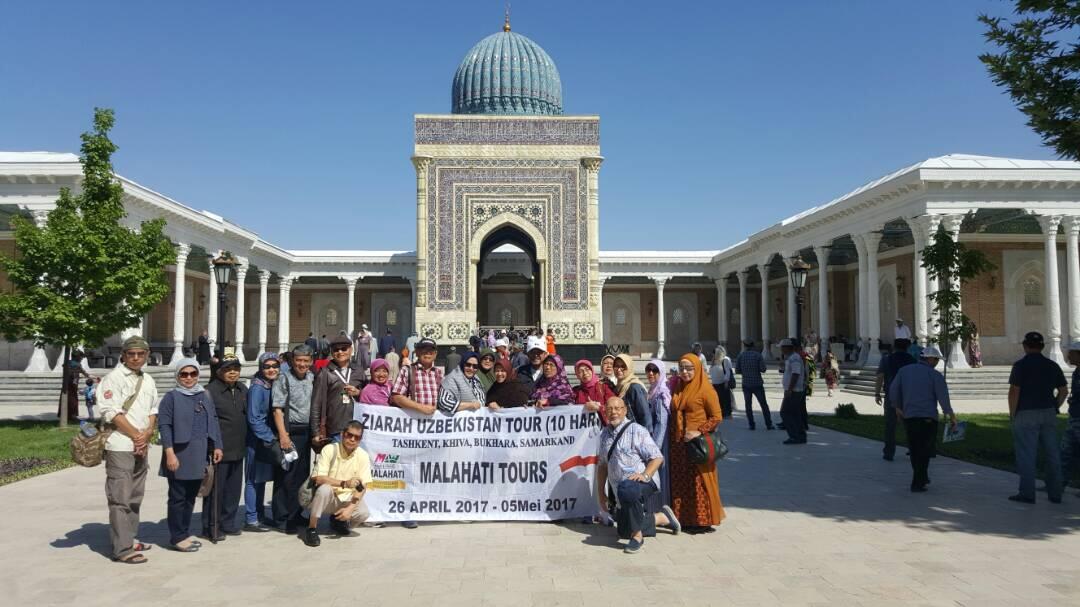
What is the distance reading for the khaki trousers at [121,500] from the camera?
506 cm

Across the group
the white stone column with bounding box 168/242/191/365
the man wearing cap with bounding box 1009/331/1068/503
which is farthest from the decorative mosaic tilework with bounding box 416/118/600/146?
the man wearing cap with bounding box 1009/331/1068/503

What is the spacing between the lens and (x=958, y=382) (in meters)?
18.4

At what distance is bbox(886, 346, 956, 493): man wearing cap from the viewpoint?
733 cm

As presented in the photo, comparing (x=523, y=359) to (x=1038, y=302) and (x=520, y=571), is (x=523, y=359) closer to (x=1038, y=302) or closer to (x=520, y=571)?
(x=520, y=571)

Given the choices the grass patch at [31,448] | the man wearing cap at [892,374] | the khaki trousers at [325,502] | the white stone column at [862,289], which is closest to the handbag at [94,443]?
the khaki trousers at [325,502]

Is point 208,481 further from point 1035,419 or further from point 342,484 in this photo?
point 1035,419

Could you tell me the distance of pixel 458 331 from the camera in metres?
25.4

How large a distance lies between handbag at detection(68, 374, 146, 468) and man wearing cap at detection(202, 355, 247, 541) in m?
0.65

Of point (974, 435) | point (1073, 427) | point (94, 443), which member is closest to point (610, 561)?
point (94, 443)

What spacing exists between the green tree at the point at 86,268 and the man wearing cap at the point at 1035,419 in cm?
1326

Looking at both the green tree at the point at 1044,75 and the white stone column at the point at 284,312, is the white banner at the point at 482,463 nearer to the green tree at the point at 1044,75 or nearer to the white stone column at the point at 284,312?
the green tree at the point at 1044,75

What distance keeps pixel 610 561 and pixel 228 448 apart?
3168 mm

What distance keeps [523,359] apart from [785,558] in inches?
303

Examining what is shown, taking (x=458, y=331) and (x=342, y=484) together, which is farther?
(x=458, y=331)
